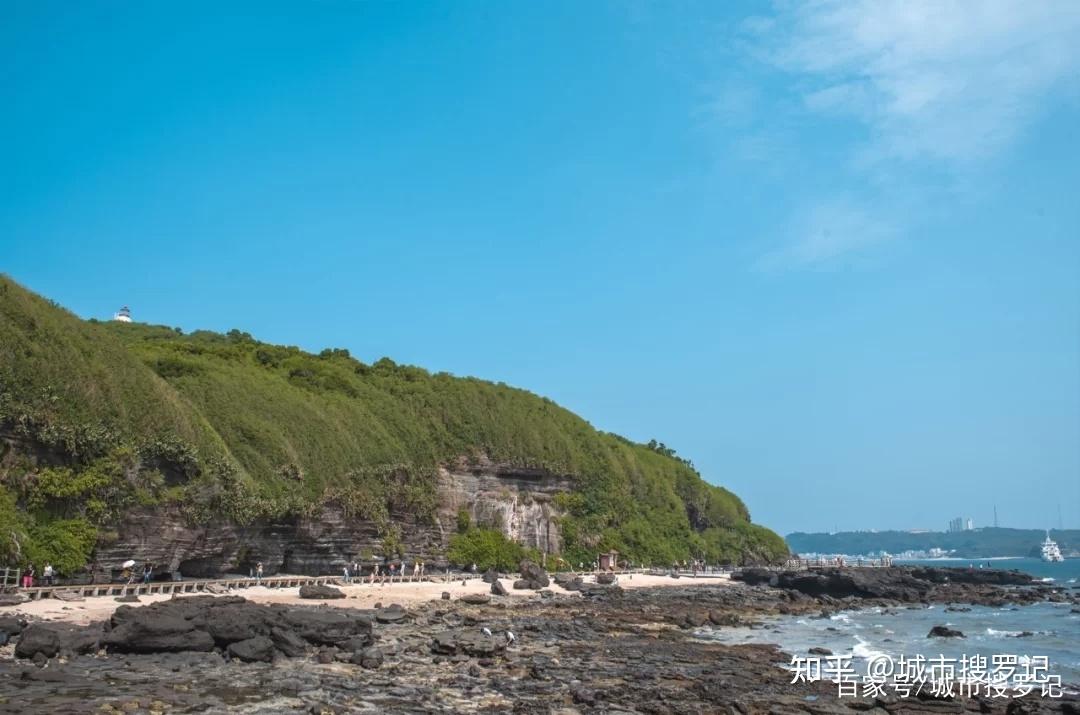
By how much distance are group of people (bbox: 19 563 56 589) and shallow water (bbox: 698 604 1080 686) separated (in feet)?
83.1

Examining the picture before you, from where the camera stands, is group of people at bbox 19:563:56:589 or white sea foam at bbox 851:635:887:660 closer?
group of people at bbox 19:563:56:589

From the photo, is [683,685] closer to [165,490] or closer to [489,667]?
[489,667]

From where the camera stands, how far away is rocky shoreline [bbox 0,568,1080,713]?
16.4 m

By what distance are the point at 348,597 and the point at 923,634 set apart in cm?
2755

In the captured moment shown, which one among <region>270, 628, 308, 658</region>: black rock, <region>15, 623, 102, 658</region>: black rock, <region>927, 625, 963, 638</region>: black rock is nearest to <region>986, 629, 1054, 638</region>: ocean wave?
<region>927, 625, 963, 638</region>: black rock

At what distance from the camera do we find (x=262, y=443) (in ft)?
152

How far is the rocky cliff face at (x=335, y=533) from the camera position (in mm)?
34350

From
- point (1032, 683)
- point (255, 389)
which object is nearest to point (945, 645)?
point (1032, 683)

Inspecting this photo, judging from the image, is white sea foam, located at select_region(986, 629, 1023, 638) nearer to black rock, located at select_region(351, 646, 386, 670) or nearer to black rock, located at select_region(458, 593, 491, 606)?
black rock, located at select_region(458, 593, 491, 606)

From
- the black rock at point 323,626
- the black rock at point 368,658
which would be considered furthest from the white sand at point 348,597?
the black rock at point 368,658

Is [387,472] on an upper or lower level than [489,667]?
upper

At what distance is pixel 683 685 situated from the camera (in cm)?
1991

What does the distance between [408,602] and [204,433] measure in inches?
548

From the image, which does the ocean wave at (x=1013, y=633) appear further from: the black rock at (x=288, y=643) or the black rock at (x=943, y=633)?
the black rock at (x=288, y=643)
